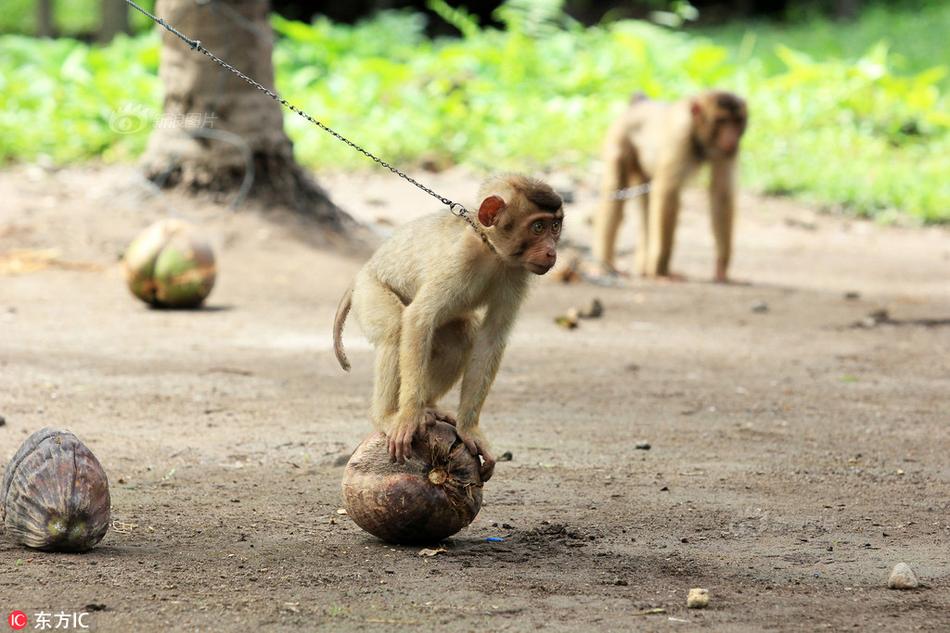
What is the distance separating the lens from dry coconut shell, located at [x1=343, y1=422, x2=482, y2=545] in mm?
4734

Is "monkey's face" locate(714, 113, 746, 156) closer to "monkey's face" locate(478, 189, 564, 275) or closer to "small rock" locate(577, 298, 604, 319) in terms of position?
"small rock" locate(577, 298, 604, 319)

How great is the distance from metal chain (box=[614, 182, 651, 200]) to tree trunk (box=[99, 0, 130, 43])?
14566mm

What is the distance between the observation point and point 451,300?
508 cm

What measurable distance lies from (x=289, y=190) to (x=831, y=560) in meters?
8.51

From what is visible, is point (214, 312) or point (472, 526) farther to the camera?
point (214, 312)

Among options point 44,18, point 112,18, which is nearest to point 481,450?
point 112,18

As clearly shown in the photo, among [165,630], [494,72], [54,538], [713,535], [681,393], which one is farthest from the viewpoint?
[494,72]

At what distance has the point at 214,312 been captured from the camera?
32.6 ft

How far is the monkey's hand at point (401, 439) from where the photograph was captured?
15.9ft

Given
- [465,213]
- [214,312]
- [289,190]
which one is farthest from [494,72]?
[465,213]

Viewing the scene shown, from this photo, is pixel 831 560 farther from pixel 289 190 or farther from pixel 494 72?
pixel 494 72

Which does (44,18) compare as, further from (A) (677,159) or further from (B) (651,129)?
(A) (677,159)

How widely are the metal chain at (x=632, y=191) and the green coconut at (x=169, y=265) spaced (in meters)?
4.63

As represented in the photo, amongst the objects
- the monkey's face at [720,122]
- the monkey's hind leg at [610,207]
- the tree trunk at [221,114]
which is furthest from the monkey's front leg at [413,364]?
the monkey's hind leg at [610,207]
